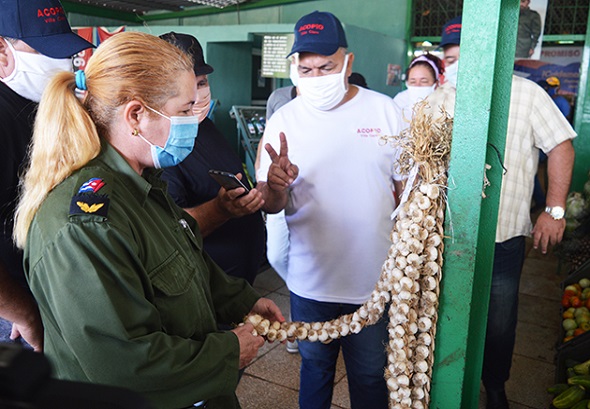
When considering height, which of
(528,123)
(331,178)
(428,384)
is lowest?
(428,384)

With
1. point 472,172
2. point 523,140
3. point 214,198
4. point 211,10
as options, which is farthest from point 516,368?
point 211,10

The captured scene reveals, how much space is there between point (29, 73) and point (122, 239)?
2.80ft

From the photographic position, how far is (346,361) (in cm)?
199

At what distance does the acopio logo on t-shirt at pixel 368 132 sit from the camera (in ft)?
6.36

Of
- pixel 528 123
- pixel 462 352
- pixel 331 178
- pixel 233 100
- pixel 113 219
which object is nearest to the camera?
pixel 113 219

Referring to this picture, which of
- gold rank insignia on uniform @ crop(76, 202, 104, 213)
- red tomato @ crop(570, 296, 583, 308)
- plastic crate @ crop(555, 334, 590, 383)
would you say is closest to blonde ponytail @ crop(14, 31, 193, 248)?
gold rank insignia on uniform @ crop(76, 202, 104, 213)

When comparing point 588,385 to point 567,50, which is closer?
point 588,385

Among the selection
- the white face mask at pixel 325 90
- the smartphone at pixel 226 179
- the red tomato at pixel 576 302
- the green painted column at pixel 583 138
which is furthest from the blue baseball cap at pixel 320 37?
the green painted column at pixel 583 138

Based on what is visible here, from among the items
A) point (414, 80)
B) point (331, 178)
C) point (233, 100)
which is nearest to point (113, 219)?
point (331, 178)

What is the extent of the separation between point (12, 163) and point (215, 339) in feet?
2.46

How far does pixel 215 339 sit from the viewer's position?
120 centimetres

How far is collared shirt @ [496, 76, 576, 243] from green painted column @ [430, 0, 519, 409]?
947 millimetres

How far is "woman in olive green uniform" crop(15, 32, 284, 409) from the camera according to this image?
3.28 feet

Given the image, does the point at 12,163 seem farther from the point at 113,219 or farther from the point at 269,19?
the point at 269,19
